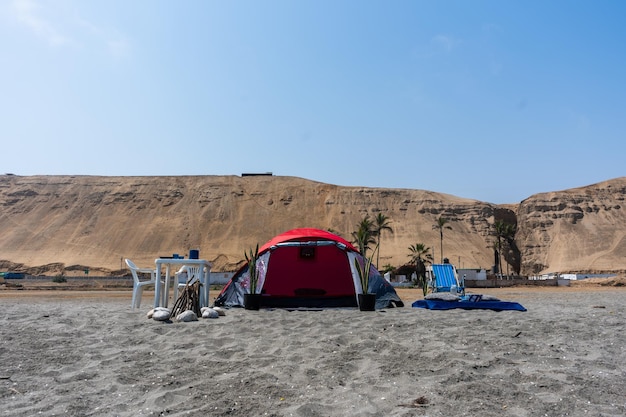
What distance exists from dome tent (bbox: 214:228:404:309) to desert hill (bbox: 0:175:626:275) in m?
41.1

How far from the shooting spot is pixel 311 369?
401 centimetres

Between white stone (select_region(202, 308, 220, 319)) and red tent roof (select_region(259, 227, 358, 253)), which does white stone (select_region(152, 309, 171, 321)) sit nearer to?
white stone (select_region(202, 308, 220, 319))

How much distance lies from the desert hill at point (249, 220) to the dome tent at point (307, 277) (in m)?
41.1

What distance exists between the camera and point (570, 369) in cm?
393

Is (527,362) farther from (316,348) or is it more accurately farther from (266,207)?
(266,207)

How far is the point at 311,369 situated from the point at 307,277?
637 centimetres

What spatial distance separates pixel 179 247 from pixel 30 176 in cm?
2994

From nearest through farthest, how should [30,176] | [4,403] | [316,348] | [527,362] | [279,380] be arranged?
1. [4,403]
2. [279,380]
3. [527,362]
4. [316,348]
5. [30,176]

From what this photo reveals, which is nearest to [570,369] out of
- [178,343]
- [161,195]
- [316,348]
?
[316,348]

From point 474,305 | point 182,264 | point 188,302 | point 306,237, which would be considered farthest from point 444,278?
point 188,302

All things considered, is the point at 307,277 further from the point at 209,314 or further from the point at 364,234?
the point at 364,234

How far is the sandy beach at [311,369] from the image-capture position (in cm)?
316

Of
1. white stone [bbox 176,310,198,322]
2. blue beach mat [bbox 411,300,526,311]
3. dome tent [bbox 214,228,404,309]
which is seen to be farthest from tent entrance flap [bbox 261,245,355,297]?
white stone [bbox 176,310,198,322]

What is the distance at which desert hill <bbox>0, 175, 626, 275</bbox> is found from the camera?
2088 inches
